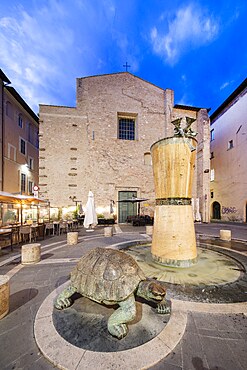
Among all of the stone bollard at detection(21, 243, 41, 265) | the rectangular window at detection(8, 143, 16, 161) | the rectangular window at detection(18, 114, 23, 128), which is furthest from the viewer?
the rectangular window at detection(18, 114, 23, 128)

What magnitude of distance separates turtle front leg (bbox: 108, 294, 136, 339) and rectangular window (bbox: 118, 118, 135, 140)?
17046 millimetres

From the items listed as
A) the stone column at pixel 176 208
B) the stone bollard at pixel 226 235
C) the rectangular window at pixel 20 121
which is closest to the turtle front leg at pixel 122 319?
the stone column at pixel 176 208

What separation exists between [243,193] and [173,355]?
20844mm

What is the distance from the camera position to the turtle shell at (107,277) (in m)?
2.12

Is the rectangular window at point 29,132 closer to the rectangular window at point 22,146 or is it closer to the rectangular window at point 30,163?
the rectangular window at point 22,146

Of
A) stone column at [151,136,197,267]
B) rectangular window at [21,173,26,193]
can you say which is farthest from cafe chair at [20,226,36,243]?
rectangular window at [21,173,26,193]

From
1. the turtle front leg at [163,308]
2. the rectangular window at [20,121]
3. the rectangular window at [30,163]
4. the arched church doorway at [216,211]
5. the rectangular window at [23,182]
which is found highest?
the rectangular window at [20,121]

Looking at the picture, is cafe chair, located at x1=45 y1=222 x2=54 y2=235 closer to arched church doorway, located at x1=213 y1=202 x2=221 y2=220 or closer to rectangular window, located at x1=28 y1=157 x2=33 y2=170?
rectangular window, located at x1=28 y1=157 x2=33 y2=170

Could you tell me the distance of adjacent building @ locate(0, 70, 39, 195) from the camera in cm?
1599

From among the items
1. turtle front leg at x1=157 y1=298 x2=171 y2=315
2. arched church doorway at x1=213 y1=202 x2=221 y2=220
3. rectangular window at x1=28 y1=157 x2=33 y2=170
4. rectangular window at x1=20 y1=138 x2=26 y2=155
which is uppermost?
rectangular window at x1=20 y1=138 x2=26 y2=155

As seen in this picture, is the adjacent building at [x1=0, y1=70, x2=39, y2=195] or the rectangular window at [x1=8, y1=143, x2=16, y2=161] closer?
the adjacent building at [x1=0, y1=70, x2=39, y2=195]

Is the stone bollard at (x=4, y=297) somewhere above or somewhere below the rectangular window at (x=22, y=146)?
below

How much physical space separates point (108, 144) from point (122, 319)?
15.7 m

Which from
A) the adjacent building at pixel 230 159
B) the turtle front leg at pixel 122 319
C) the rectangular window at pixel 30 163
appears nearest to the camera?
the turtle front leg at pixel 122 319
